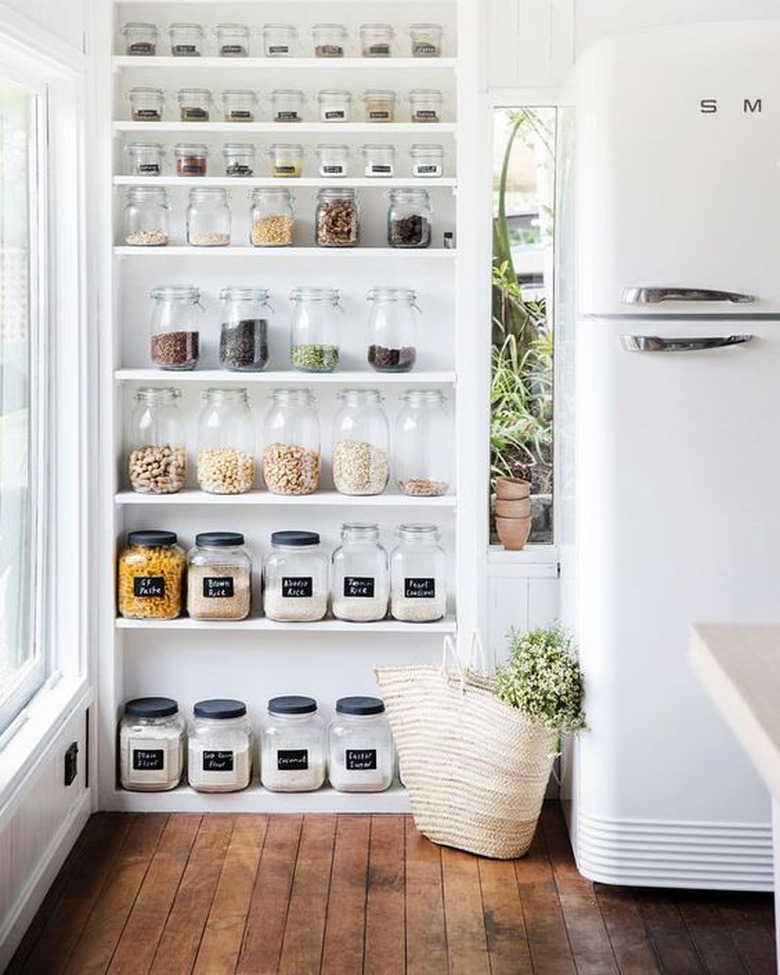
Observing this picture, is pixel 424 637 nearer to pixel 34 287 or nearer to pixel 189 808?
pixel 189 808

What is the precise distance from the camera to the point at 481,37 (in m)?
3.86

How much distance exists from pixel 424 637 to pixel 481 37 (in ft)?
5.45

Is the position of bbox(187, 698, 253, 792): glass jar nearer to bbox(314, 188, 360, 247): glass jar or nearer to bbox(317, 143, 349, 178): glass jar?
bbox(314, 188, 360, 247): glass jar

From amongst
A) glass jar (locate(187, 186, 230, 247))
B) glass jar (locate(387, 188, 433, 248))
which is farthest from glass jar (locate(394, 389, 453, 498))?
glass jar (locate(187, 186, 230, 247))

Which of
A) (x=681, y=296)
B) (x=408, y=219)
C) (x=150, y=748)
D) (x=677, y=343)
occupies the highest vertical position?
(x=408, y=219)

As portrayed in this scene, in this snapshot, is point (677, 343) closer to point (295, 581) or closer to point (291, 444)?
point (291, 444)

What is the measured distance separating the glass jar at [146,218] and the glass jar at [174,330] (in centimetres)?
14

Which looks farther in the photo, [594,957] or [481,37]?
[481,37]

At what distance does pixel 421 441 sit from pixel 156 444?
73 cm

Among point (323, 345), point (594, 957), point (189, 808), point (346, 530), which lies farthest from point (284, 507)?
point (594, 957)

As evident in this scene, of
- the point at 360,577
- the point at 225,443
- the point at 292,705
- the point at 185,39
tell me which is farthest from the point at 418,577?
the point at 185,39

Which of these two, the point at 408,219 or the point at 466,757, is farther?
the point at 408,219

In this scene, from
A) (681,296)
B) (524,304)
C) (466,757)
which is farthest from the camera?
(524,304)

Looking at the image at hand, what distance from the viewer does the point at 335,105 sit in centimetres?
380
